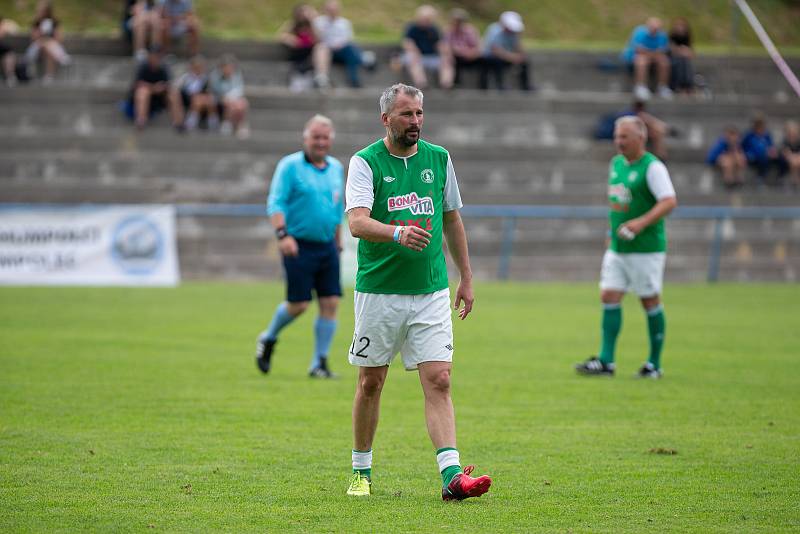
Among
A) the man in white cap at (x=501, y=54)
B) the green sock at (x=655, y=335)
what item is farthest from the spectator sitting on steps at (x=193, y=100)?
the green sock at (x=655, y=335)

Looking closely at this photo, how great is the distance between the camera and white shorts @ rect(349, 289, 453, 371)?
6.80 m

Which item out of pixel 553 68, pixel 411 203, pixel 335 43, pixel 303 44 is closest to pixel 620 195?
pixel 411 203

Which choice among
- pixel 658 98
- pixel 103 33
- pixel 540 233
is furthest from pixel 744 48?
pixel 103 33

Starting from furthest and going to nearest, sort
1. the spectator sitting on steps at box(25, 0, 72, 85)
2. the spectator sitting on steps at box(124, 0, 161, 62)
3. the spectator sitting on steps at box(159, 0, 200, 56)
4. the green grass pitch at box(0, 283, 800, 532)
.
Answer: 1. the spectator sitting on steps at box(159, 0, 200, 56)
2. the spectator sitting on steps at box(124, 0, 161, 62)
3. the spectator sitting on steps at box(25, 0, 72, 85)
4. the green grass pitch at box(0, 283, 800, 532)

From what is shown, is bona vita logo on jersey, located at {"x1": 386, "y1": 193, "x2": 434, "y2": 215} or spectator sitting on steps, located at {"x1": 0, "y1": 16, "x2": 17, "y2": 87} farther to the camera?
spectator sitting on steps, located at {"x1": 0, "y1": 16, "x2": 17, "y2": 87}

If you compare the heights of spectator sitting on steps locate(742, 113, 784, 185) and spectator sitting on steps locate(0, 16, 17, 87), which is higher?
spectator sitting on steps locate(0, 16, 17, 87)

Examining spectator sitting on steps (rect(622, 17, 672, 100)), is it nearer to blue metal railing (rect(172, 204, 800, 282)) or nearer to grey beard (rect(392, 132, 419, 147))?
blue metal railing (rect(172, 204, 800, 282))

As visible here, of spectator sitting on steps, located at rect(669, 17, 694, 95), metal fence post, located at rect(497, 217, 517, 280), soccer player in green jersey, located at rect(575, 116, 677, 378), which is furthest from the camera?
spectator sitting on steps, located at rect(669, 17, 694, 95)

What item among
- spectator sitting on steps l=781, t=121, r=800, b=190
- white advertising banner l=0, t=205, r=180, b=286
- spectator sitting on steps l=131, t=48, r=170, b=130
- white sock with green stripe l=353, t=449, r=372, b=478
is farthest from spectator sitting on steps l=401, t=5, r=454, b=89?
white sock with green stripe l=353, t=449, r=372, b=478

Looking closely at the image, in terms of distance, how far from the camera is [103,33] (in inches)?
1339

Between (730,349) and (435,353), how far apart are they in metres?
8.83

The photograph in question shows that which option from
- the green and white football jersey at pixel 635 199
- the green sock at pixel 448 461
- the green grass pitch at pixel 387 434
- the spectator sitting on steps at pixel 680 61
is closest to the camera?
the green grass pitch at pixel 387 434

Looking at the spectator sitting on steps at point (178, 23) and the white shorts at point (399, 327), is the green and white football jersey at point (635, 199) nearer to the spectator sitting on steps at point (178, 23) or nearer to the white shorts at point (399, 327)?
the white shorts at point (399, 327)

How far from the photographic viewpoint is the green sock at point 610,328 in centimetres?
1230
